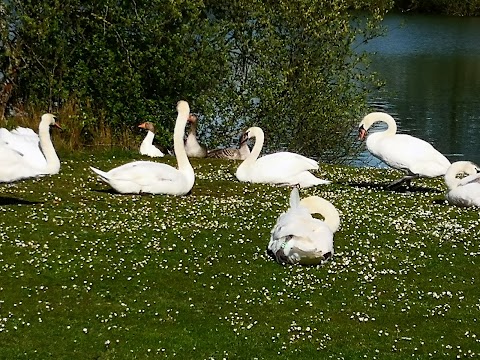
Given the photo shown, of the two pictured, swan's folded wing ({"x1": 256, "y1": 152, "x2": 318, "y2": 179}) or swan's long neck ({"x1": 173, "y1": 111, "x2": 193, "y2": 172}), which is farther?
swan's folded wing ({"x1": 256, "y1": 152, "x2": 318, "y2": 179})

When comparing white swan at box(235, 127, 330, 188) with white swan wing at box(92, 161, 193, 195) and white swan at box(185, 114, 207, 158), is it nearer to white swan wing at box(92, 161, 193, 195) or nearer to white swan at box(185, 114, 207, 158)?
white swan wing at box(92, 161, 193, 195)

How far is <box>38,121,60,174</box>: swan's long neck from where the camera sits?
1557cm

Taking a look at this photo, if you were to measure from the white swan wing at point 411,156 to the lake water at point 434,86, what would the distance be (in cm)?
1330

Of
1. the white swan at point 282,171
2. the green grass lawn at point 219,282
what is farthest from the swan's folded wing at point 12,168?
the white swan at point 282,171

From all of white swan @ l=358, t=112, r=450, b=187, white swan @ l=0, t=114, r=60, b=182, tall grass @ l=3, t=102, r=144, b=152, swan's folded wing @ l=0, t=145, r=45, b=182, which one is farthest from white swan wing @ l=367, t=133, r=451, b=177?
tall grass @ l=3, t=102, r=144, b=152

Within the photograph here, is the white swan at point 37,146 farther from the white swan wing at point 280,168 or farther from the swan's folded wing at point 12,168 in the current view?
the white swan wing at point 280,168

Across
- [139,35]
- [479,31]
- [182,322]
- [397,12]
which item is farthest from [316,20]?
[397,12]

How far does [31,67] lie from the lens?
2455 centimetres

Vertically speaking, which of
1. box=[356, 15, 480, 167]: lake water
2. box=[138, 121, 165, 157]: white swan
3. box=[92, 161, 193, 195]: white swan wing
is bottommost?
box=[92, 161, 193, 195]: white swan wing

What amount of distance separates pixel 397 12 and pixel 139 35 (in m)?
76.8

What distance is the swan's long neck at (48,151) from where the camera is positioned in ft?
51.1

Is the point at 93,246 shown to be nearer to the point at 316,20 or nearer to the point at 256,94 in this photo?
Result: the point at 256,94

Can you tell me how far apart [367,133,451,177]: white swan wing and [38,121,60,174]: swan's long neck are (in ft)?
22.1

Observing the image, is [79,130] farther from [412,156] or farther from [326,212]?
[326,212]
